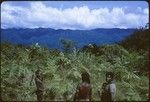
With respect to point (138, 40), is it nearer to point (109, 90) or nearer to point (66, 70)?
point (66, 70)

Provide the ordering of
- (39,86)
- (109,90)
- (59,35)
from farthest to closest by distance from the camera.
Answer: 1. (59,35)
2. (39,86)
3. (109,90)

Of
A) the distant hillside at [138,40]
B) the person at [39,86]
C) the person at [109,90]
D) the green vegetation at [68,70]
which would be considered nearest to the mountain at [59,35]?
the green vegetation at [68,70]

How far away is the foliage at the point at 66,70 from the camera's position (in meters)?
9.98

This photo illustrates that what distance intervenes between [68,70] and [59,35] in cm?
107

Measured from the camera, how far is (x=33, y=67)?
11.3 meters

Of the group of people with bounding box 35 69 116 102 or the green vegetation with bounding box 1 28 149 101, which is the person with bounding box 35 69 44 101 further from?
the group of people with bounding box 35 69 116 102

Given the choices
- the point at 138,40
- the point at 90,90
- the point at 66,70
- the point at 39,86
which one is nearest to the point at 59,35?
the point at 66,70

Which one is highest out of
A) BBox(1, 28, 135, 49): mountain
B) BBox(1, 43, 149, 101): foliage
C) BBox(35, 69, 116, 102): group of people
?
BBox(1, 28, 135, 49): mountain

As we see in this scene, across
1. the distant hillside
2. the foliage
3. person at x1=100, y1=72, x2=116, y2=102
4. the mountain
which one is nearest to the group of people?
person at x1=100, y1=72, x2=116, y2=102

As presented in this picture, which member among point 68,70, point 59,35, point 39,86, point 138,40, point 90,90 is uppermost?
point 138,40

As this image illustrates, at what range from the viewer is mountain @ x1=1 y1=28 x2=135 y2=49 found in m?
10.5

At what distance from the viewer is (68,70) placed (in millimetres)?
11172

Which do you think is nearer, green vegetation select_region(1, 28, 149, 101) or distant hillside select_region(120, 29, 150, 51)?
green vegetation select_region(1, 28, 149, 101)

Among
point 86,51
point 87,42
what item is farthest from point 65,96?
point 86,51
